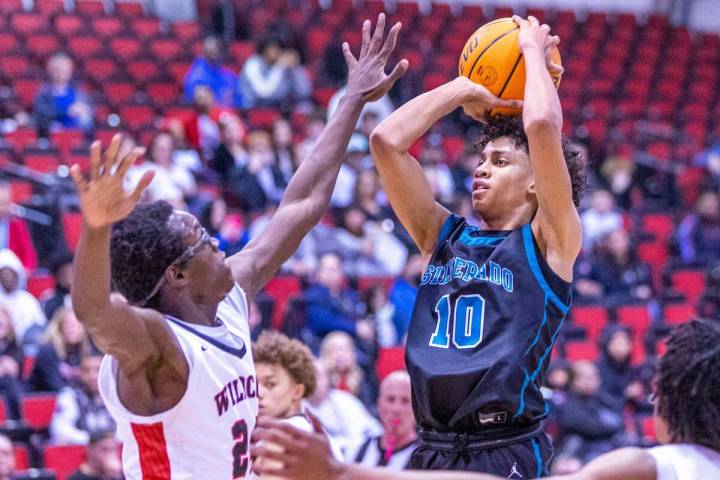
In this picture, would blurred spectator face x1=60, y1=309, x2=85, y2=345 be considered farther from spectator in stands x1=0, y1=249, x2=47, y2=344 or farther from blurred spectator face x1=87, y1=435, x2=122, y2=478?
blurred spectator face x1=87, y1=435, x2=122, y2=478

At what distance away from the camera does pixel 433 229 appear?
4105 mm

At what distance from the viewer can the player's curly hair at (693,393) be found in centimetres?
291

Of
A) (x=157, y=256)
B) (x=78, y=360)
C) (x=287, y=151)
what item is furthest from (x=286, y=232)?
(x=287, y=151)

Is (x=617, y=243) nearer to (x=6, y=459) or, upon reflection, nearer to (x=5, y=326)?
(x=5, y=326)

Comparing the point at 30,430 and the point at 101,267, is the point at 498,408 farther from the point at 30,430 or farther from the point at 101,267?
the point at 30,430

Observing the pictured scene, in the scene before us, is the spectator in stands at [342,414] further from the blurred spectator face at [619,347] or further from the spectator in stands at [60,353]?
the blurred spectator face at [619,347]

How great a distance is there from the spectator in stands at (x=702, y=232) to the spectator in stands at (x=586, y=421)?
455 cm

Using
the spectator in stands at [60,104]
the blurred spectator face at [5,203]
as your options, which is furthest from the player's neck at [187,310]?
the spectator in stands at [60,104]

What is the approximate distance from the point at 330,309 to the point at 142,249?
574 centimetres

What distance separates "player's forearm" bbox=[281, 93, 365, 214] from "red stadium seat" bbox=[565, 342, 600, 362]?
5.82 meters

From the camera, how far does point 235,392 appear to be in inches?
A: 142

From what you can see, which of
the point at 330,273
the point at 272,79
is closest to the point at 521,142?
the point at 330,273

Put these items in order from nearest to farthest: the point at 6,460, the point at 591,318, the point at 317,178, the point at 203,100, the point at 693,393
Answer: the point at 693,393
the point at 317,178
the point at 6,460
the point at 591,318
the point at 203,100

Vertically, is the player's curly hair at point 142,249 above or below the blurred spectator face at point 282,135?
above
